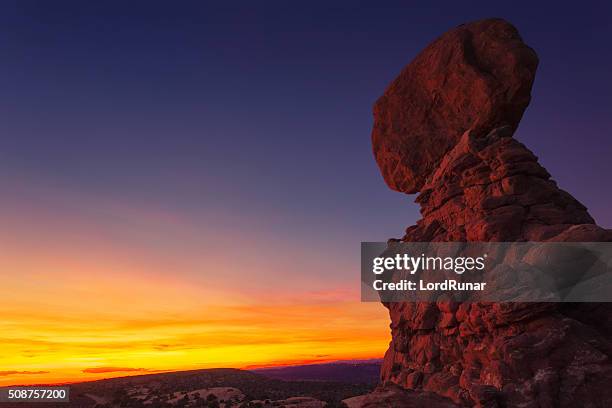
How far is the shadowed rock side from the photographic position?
715 inches

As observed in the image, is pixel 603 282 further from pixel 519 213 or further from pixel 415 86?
pixel 415 86

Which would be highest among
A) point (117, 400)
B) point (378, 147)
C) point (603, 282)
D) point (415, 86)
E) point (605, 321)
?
point (415, 86)

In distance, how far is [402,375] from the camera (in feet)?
90.2

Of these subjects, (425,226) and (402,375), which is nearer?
A: (402,375)

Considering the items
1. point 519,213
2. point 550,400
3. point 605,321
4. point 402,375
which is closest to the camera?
point 550,400

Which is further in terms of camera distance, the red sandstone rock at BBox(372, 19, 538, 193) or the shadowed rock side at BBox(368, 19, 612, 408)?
the red sandstone rock at BBox(372, 19, 538, 193)

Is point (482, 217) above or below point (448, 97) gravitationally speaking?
below

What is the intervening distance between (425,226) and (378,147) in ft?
37.4

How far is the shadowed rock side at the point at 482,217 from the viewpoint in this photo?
59.6 ft

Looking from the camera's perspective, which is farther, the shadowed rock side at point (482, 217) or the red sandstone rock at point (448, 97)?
the red sandstone rock at point (448, 97)

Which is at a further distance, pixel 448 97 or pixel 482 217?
pixel 448 97

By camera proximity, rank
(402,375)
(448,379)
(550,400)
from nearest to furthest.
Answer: (550,400) < (448,379) < (402,375)

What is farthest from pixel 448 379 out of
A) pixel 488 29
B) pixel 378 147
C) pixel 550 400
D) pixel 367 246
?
pixel 488 29

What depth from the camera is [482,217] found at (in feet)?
84.6
